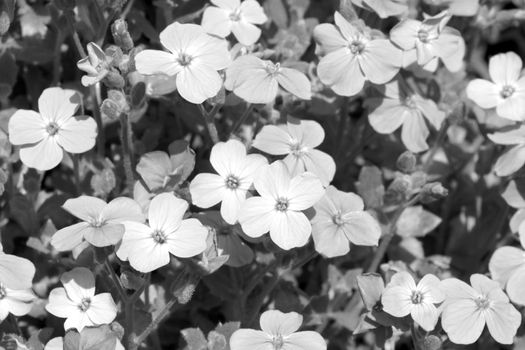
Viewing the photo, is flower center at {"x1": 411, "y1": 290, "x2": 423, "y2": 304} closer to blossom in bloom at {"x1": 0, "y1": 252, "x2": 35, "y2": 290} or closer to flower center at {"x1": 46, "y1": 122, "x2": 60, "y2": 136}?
blossom in bloom at {"x1": 0, "y1": 252, "x2": 35, "y2": 290}

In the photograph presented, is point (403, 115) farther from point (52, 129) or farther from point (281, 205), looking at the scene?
point (52, 129)

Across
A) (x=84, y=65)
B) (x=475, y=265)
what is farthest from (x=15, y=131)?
(x=475, y=265)

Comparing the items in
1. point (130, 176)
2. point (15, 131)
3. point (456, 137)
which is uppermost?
point (15, 131)

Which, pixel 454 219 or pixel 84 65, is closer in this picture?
pixel 84 65

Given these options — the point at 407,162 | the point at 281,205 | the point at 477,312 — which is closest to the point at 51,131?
the point at 281,205

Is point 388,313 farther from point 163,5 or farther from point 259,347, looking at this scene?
point 163,5

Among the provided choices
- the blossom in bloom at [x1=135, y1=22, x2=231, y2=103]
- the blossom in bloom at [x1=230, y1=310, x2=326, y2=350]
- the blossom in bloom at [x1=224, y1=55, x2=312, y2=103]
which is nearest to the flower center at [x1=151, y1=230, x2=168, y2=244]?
the blossom in bloom at [x1=230, y1=310, x2=326, y2=350]
